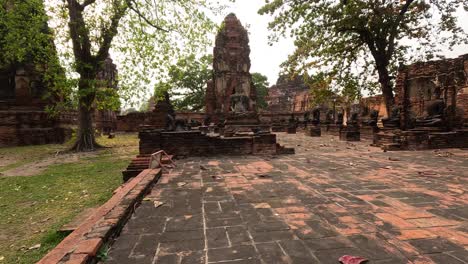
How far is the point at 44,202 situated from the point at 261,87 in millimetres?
42808

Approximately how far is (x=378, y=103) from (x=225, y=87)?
15.8 meters

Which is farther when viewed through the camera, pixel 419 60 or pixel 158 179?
pixel 419 60

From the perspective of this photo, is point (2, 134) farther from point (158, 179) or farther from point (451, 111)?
point (451, 111)

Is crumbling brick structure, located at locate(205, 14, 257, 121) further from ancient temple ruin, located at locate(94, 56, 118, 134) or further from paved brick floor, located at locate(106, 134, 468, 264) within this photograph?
paved brick floor, located at locate(106, 134, 468, 264)

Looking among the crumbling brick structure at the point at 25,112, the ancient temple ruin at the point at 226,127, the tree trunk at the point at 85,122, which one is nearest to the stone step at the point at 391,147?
the ancient temple ruin at the point at 226,127

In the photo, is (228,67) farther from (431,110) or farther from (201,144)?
(201,144)

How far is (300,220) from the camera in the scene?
116 inches

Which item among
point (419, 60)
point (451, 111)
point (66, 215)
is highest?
point (419, 60)

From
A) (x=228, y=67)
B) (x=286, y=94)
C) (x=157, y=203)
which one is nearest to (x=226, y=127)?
(x=157, y=203)

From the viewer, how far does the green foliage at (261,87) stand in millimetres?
45250

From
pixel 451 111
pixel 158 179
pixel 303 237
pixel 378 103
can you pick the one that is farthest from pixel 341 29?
pixel 303 237

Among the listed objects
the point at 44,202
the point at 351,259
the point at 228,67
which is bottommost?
the point at 44,202

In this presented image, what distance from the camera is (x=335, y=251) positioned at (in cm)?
228

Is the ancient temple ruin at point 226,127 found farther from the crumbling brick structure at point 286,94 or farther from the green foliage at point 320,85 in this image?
the crumbling brick structure at point 286,94
